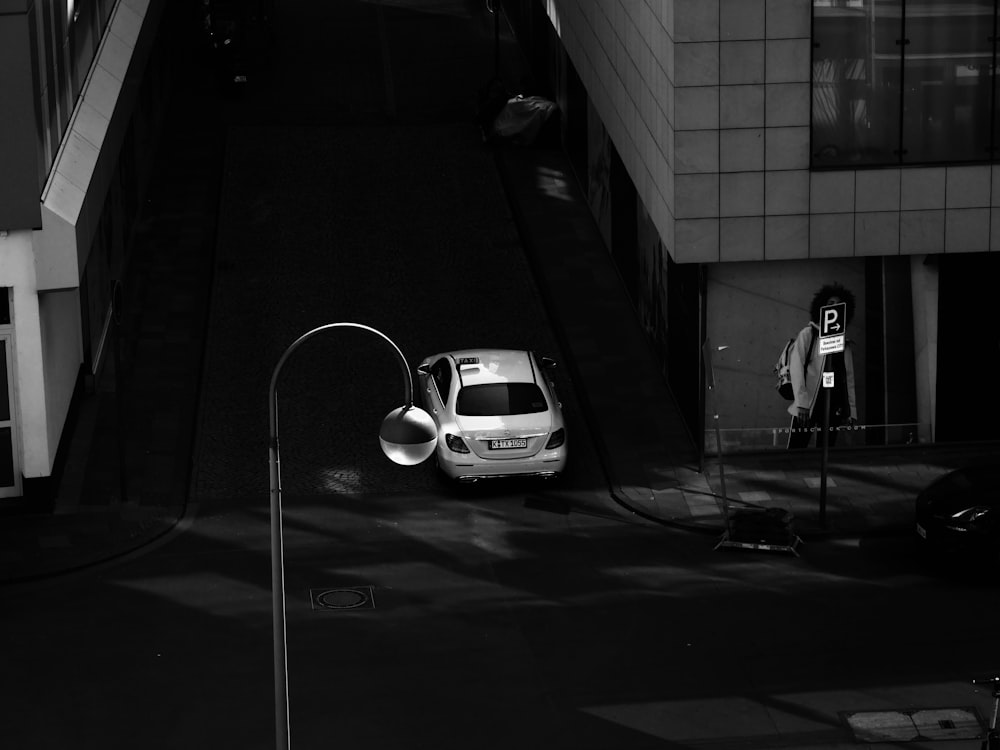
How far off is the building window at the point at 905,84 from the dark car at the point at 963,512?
4944 millimetres

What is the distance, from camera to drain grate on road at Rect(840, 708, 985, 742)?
59.1ft

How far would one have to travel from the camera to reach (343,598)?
851 inches

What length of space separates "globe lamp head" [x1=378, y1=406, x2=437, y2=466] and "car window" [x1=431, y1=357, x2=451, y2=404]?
10.5m

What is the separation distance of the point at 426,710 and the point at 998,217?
1173cm

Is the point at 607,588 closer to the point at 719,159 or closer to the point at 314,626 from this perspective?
the point at 314,626

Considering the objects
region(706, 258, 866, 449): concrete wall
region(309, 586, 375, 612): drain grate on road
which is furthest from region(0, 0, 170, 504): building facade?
region(706, 258, 866, 449): concrete wall

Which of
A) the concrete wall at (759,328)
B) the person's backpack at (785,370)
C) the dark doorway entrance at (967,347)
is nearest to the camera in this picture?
the concrete wall at (759,328)

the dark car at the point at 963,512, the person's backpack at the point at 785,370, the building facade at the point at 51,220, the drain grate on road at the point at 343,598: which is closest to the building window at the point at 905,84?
the person's backpack at the point at 785,370

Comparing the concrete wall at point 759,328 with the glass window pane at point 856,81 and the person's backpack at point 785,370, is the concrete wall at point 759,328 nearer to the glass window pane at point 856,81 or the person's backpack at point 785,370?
the person's backpack at point 785,370

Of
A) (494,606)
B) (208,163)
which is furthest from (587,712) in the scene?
(208,163)

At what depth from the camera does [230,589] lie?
2191 cm

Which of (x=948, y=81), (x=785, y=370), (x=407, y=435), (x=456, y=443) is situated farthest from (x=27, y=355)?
(x=948, y=81)

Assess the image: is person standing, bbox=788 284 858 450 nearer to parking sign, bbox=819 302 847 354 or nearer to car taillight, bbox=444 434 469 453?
parking sign, bbox=819 302 847 354

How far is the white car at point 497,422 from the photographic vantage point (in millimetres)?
24844
